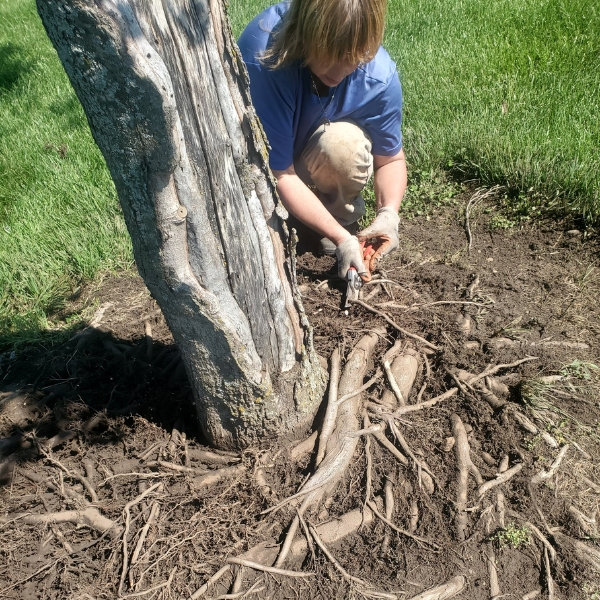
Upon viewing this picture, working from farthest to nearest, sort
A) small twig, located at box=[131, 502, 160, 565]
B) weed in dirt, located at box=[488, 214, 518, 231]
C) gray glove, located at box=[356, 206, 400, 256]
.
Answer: weed in dirt, located at box=[488, 214, 518, 231] < gray glove, located at box=[356, 206, 400, 256] < small twig, located at box=[131, 502, 160, 565]

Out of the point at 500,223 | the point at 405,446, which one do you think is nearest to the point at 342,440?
the point at 405,446

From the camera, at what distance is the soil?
5.43 feet

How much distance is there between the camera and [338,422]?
2.00 m

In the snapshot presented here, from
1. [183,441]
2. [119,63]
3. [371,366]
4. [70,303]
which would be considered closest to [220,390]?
[183,441]

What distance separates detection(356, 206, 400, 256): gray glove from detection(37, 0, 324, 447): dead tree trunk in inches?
35.0

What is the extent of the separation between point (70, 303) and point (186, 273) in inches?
66.6

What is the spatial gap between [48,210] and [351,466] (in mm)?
2716

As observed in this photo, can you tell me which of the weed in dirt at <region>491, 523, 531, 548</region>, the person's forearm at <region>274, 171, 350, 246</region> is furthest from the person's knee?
the weed in dirt at <region>491, 523, 531, 548</region>

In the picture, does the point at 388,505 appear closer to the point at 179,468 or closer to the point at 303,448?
the point at 303,448

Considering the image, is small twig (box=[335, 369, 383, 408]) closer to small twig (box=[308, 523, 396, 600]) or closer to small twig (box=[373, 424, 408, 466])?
small twig (box=[373, 424, 408, 466])

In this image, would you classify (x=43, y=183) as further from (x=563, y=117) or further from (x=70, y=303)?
(x=563, y=117)

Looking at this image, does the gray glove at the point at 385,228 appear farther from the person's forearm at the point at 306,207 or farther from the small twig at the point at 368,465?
the small twig at the point at 368,465

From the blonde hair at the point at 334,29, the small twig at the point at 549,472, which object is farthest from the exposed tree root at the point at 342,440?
the blonde hair at the point at 334,29

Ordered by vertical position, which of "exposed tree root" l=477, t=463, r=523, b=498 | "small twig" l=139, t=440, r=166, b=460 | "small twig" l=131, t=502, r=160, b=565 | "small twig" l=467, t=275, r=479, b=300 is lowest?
"exposed tree root" l=477, t=463, r=523, b=498
